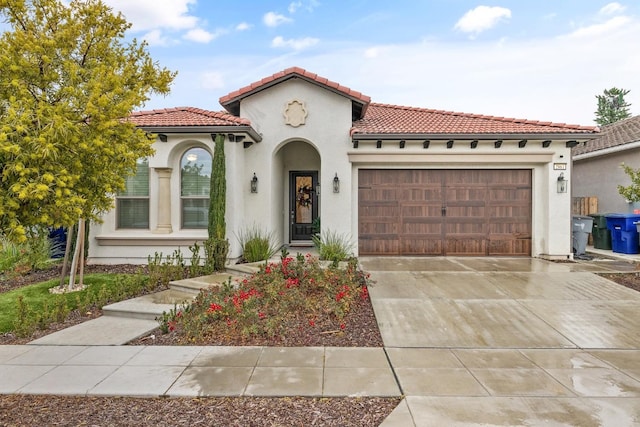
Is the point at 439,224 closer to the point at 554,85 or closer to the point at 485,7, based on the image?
the point at 485,7

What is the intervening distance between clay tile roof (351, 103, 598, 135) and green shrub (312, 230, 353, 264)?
2.92 meters

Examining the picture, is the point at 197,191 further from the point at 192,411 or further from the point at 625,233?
the point at 625,233

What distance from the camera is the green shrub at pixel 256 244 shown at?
9.73 m

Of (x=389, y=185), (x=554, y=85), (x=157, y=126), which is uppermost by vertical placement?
(x=554, y=85)

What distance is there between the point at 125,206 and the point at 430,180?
341 inches

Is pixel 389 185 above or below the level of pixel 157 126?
below

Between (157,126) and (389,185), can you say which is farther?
(389,185)

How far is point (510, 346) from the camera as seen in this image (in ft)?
15.5

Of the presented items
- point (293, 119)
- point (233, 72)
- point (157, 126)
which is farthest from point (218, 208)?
point (233, 72)

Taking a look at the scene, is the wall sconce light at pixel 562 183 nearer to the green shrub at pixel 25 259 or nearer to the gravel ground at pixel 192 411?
the gravel ground at pixel 192 411

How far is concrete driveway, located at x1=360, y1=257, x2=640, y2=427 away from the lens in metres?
3.23

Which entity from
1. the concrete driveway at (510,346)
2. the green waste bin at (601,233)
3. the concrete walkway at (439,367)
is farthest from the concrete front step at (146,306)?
the green waste bin at (601,233)

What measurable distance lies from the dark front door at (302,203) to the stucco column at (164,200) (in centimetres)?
433

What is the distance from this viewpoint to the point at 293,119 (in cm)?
1052
